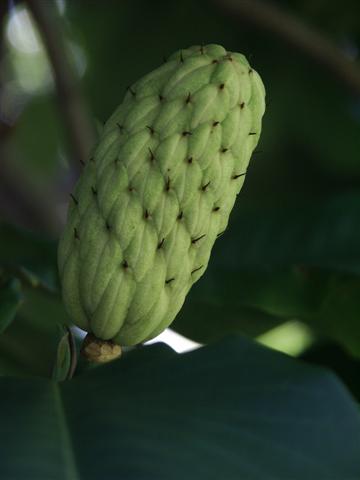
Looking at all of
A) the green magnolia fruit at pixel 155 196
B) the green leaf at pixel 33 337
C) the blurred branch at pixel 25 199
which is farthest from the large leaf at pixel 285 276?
the blurred branch at pixel 25 199

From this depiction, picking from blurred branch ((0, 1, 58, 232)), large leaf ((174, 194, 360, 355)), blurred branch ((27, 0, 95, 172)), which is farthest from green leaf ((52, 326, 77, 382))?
blurred branch ((0, 1, 58, 232))

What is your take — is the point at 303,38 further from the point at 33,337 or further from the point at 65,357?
the point at 65,357

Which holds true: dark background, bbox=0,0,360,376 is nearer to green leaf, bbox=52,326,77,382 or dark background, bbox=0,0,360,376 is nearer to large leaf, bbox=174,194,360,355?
large leaf, bbox=174,194,360,355

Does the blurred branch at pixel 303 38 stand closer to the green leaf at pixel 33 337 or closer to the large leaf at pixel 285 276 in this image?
the large leaf at pixel 285 276

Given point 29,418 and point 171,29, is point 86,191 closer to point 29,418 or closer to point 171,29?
point 29,418

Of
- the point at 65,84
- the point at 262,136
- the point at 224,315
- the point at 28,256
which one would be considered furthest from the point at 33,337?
the point at 262,136

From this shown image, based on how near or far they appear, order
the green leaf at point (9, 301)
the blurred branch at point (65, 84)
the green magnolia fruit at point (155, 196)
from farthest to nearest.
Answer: the blurred branch at point (65, 84) < the green leaf at point (9, 301) < the green magnolia fruit at point (155, 196)

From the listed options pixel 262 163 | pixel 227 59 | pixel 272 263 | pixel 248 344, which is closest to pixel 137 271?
pixel 248 344
